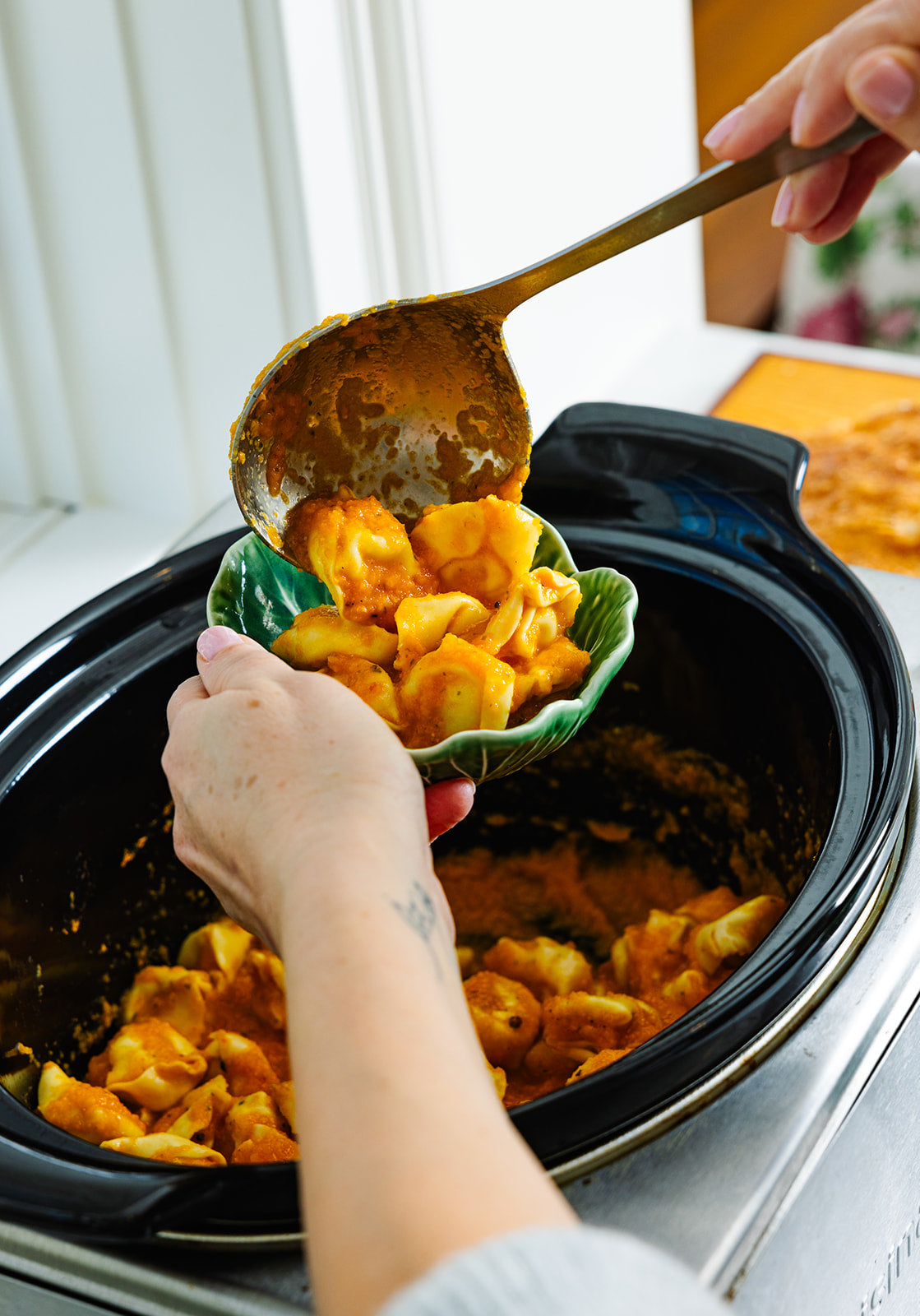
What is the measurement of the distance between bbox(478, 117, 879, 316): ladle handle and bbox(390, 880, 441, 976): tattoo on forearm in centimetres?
40

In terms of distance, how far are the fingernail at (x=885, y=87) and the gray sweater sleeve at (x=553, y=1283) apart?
1.88 ft

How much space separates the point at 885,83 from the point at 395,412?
334 mm

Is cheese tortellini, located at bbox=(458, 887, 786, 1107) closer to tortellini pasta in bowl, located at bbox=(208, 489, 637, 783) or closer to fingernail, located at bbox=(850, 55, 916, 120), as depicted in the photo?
tortellini pasta in bowl, located at bbox=(208, 489, 637, 783)

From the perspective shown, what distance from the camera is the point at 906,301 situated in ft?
8.46

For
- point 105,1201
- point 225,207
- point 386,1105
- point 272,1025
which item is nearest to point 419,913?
point 386,1105

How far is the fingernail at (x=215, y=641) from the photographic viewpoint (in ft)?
2.26

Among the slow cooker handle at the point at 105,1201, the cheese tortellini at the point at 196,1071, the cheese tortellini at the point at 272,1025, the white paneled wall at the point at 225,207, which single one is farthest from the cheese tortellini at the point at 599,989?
the white paneled wall at the point at 225,207

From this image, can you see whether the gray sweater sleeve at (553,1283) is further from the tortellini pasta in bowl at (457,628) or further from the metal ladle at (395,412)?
the metal ladle at (395,412)

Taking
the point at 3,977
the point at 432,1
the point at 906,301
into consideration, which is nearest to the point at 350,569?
the point at 3,977

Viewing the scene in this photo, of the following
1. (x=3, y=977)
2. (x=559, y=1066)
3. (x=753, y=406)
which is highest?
(x=753, y=406)

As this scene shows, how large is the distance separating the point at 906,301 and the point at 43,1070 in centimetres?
233

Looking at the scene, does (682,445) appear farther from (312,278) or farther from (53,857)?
(53,857)

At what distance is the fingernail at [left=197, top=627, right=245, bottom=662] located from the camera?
69cm

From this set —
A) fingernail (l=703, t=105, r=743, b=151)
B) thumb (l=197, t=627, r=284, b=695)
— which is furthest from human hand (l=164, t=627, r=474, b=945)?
fingernail (l=703, t=105, r=743, b=151)
